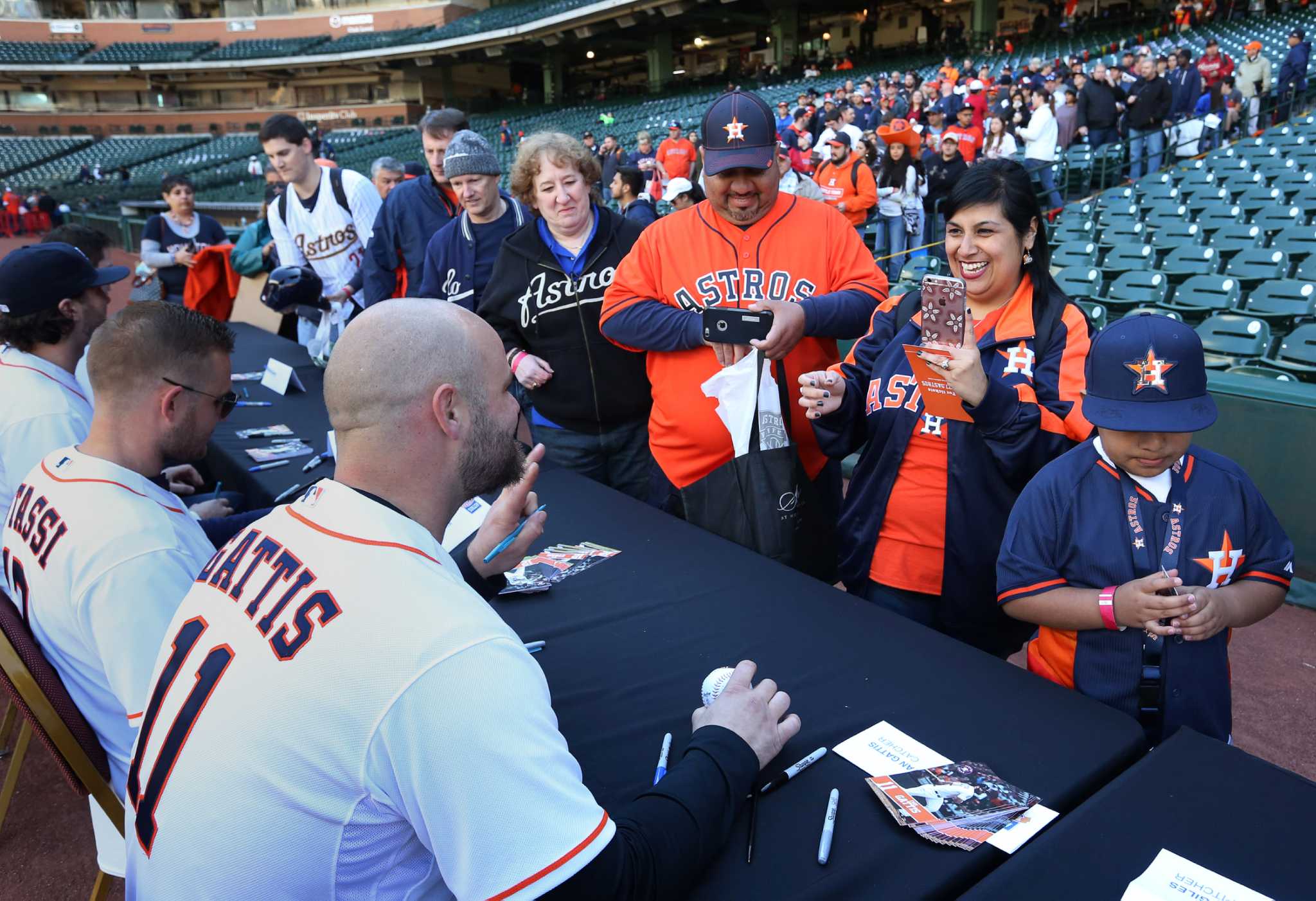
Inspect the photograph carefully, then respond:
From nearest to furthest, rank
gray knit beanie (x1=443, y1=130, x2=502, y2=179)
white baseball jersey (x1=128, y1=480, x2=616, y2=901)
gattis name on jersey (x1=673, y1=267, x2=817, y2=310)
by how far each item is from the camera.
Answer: white baseball jersey (x1=128, y1=480, x2=616, y2=901), gattis name on jersey (x1=673, y1=267, x2=817, y2=310), gray knit beanie (x1=443, y1=130, x2=502, y2=179)

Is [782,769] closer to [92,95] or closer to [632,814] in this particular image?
[632,814]

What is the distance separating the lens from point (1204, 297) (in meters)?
5.96

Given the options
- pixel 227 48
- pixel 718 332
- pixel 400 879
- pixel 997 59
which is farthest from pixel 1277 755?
pixel 227 48

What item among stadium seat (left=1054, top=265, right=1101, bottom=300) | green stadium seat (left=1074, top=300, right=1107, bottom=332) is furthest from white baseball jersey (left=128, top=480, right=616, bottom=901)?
stadium seat (left=1054, top=265, right=1101, bottom=300)

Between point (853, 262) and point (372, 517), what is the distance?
1879mm

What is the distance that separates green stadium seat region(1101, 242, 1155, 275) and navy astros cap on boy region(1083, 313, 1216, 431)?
5955 mm

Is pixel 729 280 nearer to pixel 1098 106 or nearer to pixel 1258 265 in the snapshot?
pixel 1258 265

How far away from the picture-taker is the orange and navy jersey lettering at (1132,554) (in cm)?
171

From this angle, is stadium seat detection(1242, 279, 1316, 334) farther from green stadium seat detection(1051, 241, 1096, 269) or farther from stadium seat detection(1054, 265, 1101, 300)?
green stadium seat detection(1051, 241, 1096, 269)

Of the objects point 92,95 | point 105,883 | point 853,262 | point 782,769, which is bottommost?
point 105,883

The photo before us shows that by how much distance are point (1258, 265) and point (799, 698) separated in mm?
6944

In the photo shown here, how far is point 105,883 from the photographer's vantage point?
6.58 ft

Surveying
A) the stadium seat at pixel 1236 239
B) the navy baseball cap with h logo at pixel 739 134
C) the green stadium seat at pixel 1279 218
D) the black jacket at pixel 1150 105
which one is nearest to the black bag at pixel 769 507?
the navy baseball cap with h logo at pixel 739 134

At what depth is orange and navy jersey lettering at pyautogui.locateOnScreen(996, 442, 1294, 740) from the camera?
5.62 ft
